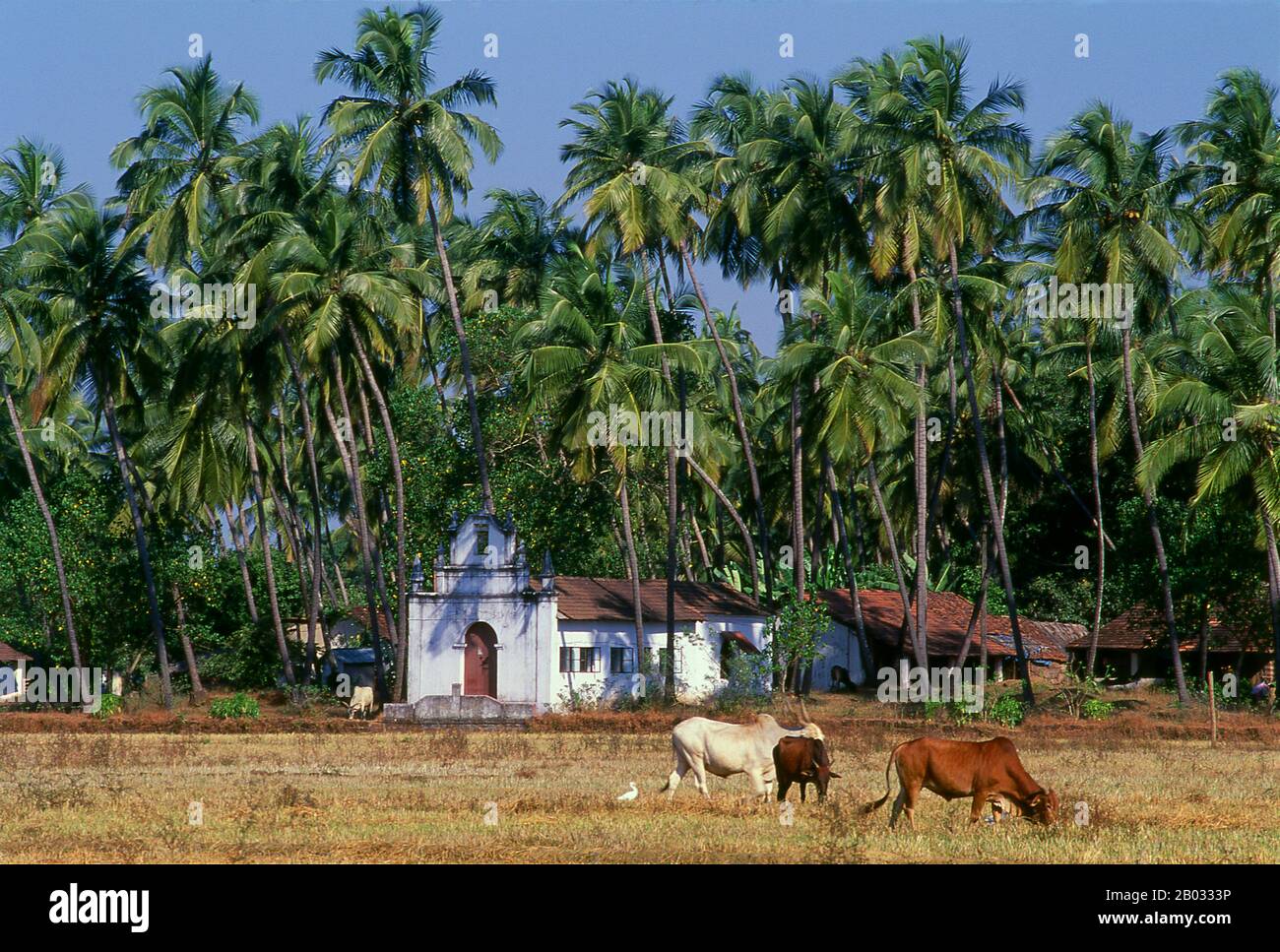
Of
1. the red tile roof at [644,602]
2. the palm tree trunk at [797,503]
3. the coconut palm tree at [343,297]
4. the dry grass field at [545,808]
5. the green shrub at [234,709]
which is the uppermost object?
the coconut palm tree at [343,297]

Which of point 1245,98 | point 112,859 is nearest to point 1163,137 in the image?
point 1245,98

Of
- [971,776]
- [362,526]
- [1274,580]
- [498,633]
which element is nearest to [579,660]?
[498,633]

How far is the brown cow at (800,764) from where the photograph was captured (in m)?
18.1

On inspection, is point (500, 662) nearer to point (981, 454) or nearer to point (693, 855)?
point (981, 454)

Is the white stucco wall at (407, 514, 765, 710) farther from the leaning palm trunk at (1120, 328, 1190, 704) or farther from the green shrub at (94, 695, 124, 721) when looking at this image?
the leaning palm trunk at (1120, 328, 1190, 704)

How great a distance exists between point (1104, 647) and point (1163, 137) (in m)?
21.0

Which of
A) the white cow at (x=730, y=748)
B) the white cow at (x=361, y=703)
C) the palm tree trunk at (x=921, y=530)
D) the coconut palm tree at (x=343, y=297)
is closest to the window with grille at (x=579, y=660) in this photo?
the coconut palm tree at (x=343, y=297)

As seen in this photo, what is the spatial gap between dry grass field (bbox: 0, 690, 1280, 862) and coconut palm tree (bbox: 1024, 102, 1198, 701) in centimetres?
1321

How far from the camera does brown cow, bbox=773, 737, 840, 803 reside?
18094 millimetres

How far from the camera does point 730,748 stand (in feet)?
61.2

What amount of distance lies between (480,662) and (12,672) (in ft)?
88.6

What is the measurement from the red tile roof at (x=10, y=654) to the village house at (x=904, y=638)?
3086 cm

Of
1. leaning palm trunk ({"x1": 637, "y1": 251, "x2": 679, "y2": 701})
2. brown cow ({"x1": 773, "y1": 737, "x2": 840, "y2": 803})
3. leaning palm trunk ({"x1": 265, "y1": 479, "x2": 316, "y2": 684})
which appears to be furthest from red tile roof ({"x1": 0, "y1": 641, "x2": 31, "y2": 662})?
brown cow ({"x1": 773, "y1": 737, "x2": 840, "y2": 803})

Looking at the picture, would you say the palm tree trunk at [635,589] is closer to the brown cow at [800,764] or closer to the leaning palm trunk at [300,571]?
the leaning palm trunk at [300,571]
